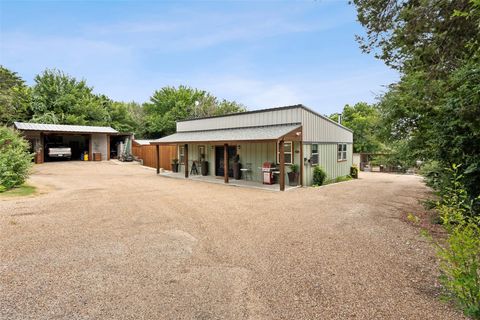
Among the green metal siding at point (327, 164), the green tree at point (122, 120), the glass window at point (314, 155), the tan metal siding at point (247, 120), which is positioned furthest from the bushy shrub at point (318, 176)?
the green tree at point (122, 120)

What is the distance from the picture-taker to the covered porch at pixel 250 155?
11324mm

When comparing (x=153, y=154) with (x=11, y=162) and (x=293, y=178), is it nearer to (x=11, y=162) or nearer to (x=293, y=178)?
(x=11, y=162)

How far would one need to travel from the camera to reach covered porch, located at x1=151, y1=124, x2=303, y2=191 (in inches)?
446

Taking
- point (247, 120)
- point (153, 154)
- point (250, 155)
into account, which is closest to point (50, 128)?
point (153, 154)

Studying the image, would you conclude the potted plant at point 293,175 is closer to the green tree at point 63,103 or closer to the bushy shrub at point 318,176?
the bushy shrub at point 318,176

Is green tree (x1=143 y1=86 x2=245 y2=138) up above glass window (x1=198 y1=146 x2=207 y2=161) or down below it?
above

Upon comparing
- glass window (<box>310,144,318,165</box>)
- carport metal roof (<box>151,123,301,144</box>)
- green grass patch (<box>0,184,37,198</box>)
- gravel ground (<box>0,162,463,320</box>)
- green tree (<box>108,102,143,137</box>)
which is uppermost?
green tree (<box>108,102,143,137</box>)

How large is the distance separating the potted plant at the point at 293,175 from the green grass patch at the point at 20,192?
35.4 ft

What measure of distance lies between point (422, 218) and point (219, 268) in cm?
580

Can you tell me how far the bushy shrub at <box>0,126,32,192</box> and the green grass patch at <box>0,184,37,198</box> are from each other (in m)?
0.27

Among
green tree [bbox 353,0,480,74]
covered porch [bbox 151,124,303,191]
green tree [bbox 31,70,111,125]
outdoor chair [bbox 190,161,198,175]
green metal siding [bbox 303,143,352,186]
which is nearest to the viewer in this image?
green tree [bbox 353,0,480,74]

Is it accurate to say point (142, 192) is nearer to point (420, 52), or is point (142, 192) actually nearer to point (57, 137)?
point (420, 52)

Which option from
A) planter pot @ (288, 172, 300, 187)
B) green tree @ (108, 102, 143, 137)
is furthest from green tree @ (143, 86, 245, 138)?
planter pot @ (288, 172, 300, 187)

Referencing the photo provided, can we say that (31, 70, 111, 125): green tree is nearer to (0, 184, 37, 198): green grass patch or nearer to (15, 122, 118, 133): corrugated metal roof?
(15, 122, 118, 133): corrugated metal roof
